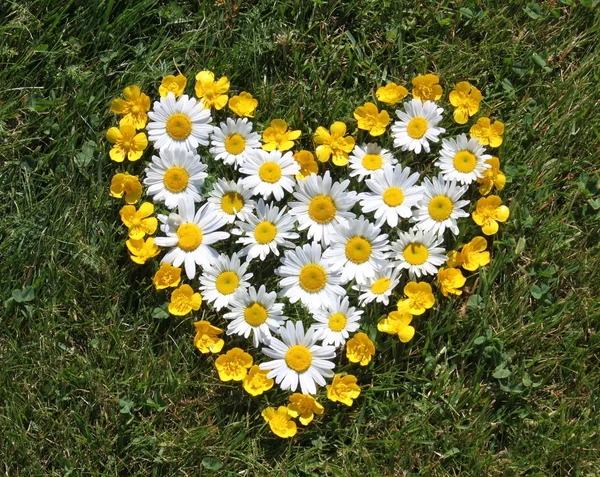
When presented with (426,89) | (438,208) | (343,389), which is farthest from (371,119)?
(343,389)

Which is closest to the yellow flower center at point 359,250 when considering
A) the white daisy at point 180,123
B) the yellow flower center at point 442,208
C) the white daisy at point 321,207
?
the white daisy at point 321,207

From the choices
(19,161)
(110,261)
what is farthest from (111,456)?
(19,161)

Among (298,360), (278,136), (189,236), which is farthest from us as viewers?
(278,136)

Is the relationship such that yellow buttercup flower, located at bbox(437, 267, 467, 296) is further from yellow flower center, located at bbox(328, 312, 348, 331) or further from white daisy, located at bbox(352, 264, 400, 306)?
yellow flower center, located at bbox(328, 312, 348, 331)

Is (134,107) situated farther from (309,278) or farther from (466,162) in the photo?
(466,162)

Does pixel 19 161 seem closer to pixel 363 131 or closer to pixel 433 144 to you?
pixel 363 131

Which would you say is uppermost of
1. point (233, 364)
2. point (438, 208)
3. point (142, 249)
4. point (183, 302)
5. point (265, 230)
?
point (438, 208)
